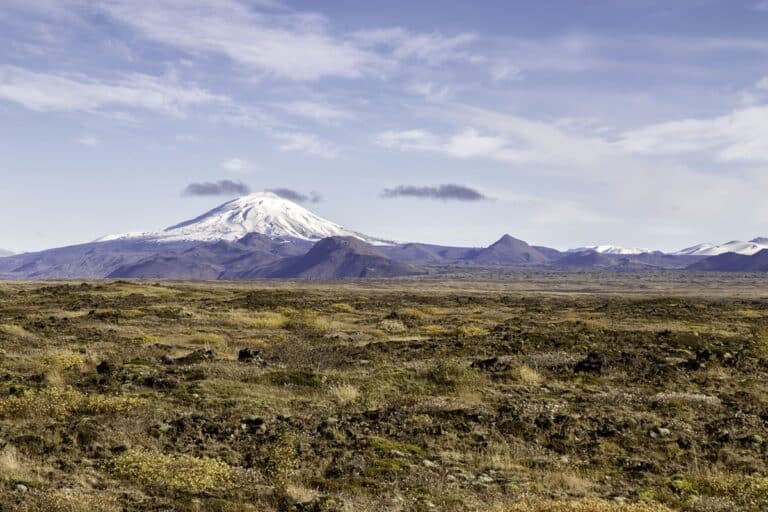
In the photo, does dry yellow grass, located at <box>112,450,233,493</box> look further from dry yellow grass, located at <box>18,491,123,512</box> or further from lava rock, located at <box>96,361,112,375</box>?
lava rock, located at <box>96,361,112,375</box>

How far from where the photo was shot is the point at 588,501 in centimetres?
1073

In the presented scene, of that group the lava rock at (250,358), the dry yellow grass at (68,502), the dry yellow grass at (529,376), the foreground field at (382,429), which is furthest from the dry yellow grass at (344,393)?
the dry yellow grass at (68,502)

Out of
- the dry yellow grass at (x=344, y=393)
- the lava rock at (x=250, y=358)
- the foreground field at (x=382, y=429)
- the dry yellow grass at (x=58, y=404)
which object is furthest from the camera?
the lava rock at (x=250, y=358)

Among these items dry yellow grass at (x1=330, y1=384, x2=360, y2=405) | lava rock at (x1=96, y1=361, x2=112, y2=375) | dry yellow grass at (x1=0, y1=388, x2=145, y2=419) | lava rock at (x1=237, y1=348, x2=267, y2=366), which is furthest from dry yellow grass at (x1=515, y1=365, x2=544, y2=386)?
lava rock at (x1=96, y1=361, x2=112, y2=375)

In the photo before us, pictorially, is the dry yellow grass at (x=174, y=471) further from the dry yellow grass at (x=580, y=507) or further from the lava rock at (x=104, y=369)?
the lava rock at (x=104, y=369)

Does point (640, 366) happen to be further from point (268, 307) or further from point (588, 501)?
point (268, 307)

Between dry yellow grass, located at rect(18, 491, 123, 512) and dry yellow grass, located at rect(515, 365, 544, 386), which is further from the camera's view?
dry yellow grass, located at rect(515, 365, 544, 386)

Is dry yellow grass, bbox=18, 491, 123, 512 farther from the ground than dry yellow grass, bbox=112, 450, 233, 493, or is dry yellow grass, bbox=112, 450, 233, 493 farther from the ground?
dry yellow grass, bbox=18, 491, 123, 512

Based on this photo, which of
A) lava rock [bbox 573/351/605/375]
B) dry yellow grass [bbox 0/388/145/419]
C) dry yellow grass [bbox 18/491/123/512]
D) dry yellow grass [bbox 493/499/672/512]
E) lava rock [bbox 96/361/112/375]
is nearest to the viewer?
dry yellow grass [bbox 18/491/123/512]

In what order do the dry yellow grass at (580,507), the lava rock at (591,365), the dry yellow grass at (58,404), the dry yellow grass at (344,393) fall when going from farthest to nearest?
the lava rock at (591,365) < the dry yellow grass at (344,393) < the dry yellow grass at (58,404) < the dry yellow grass at (580,507)

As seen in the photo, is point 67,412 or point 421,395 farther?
point 421,395

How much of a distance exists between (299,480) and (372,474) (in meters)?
1.53

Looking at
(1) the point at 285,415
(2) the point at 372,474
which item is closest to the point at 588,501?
(2) the point at 372,474

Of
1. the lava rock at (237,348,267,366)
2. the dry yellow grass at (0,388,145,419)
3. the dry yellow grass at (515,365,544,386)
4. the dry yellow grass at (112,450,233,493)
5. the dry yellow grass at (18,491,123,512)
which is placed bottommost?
the dry yellow grass at (515,365,544,386)
